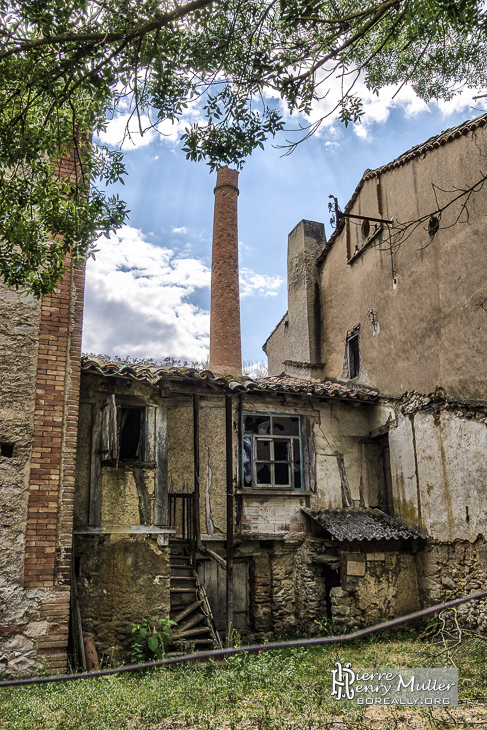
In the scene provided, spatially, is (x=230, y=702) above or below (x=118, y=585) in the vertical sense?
below

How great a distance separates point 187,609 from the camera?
375 inches

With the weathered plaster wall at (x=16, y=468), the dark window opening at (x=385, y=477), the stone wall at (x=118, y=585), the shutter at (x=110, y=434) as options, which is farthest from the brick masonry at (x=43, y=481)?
the dark window opening at (x=385, y=477)

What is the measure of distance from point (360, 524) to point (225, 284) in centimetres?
1027

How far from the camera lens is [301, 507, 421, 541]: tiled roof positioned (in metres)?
10.7

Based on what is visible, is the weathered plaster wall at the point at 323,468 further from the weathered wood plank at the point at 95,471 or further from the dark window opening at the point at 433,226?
the dark window opening at the point at 433,226

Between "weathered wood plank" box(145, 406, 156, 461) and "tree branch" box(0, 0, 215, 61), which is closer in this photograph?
"tree branch" box(0, 0, 215, 61)

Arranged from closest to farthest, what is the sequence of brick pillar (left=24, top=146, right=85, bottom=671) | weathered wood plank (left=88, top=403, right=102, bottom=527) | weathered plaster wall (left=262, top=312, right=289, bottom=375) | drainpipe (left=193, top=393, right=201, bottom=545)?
brick pillar (left=24, top=146, right=85, bottom=671)
weathered wood plank (left=88, top=403, right=102, bottom=527)
drainpipe (left=193, top=393, right=201, bottom=545)
weathered plaster wall (left=262, top=312, right=289, bottom=375)

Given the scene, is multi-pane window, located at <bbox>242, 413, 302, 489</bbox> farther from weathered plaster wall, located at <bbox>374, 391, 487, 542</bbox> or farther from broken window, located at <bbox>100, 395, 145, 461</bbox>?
broken window, located at <bbox>100, 395, 145, 461</bbox>

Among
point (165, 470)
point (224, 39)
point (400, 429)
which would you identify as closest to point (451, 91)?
point (224, 39)

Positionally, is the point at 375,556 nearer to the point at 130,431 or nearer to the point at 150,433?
the point at 150,433

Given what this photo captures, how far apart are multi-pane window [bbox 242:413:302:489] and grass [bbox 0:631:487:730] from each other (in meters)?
4.39

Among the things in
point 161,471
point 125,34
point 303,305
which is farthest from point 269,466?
point 125,34

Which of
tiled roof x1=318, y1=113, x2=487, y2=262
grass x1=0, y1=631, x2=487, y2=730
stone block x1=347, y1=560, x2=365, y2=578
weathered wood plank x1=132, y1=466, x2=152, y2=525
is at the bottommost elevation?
grass x1=0, y1=631, x2=487, y2=730

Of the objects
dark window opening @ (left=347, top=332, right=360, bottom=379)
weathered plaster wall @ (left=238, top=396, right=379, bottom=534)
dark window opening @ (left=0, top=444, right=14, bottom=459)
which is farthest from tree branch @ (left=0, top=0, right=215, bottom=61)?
dark window opening @ (left=347, top=332, right=360, bottom=379)
